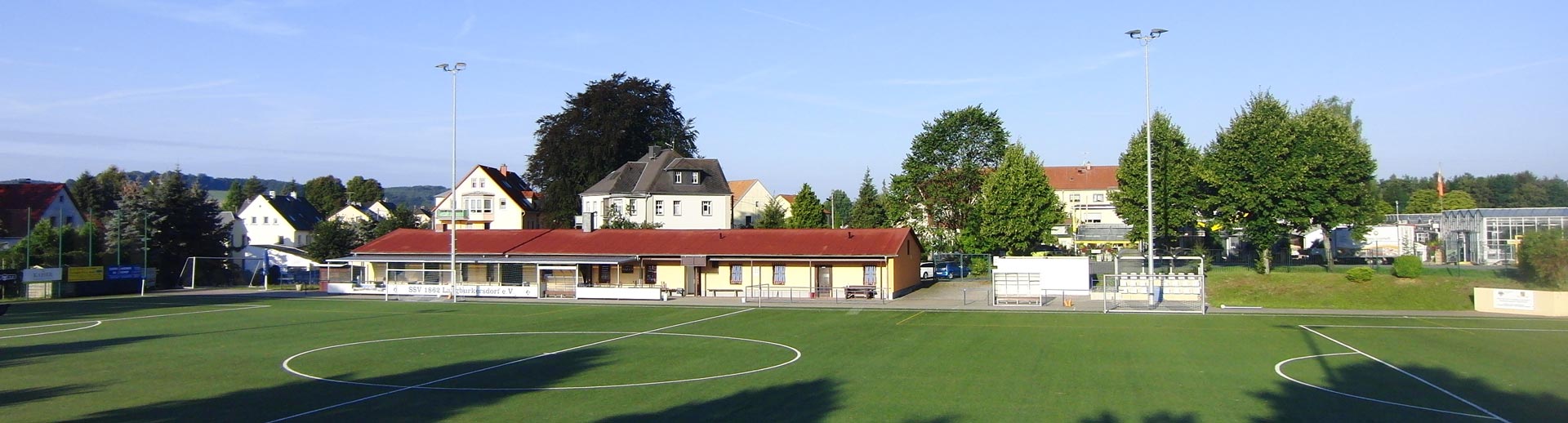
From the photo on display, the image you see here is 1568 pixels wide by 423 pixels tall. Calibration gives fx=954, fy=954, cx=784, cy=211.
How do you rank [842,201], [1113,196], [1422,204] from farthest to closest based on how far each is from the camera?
[842,201]
[1422,204]
[1113,196]

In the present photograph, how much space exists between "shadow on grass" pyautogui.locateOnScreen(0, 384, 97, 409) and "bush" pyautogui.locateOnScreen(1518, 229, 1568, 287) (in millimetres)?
50135

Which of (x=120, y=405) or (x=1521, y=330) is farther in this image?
(x=1521, y=330)

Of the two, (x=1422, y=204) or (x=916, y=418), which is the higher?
(x=1422, y=204)

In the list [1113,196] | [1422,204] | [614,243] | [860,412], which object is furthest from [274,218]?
[1422,204]

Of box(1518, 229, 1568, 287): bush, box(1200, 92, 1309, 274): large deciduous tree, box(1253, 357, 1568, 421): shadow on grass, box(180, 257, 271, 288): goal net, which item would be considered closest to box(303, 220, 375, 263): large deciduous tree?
box(180, 257, 271, 288): goal net

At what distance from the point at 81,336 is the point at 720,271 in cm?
2743

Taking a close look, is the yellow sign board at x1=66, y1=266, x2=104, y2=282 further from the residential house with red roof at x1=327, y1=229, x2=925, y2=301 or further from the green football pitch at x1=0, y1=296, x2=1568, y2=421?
the green football pitch at x1=0, y1=296, x2=1568, y2=421

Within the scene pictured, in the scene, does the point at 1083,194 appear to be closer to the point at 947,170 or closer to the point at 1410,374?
the point at 947,170

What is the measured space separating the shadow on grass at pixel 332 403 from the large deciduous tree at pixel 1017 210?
43.0 metres

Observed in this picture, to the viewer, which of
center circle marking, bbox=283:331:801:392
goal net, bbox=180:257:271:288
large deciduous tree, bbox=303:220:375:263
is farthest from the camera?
large deciduous tree, bbox=303:220:375:263

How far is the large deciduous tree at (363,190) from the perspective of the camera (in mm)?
151125

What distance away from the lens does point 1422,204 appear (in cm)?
10600

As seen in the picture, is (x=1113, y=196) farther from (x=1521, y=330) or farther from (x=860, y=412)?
(x=860, y=412)

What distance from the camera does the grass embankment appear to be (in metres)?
40.7
